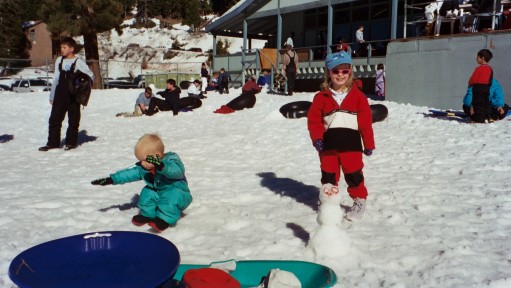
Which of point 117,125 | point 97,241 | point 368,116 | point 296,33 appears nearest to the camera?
point 97,241

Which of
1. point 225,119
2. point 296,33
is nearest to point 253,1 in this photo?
point 296,33

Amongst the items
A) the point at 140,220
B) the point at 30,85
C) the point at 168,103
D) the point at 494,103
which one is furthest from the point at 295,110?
the point at 30,85

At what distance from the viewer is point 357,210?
3.97m

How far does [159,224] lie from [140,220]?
9.5 inches

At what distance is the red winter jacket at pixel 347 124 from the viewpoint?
155 inches

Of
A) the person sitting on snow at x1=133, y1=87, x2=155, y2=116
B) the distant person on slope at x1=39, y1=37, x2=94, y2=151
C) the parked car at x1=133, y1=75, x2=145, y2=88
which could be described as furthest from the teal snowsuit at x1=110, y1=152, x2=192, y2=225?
the parked car at x1=133, y1=75, x2=145, y2=88

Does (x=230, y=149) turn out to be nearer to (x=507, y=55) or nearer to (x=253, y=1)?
(x=507, y=55)

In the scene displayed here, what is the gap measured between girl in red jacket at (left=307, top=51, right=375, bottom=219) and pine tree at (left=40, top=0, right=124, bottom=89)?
26.9 m

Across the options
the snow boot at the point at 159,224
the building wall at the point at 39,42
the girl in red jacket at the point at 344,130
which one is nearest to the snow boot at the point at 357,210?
the girl in red jacket at the point at 344,130

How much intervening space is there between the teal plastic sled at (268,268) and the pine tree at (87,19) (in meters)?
28.0

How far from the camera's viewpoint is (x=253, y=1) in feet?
73.8

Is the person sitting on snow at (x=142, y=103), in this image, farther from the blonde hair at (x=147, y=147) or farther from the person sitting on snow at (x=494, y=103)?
the blonde hair at (x=147, y=147)

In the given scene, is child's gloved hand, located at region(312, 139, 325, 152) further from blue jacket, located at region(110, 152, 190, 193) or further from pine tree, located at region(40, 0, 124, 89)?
pine tree, located at region(40, 0, 124, 89)

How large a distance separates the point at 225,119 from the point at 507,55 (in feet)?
23.4
